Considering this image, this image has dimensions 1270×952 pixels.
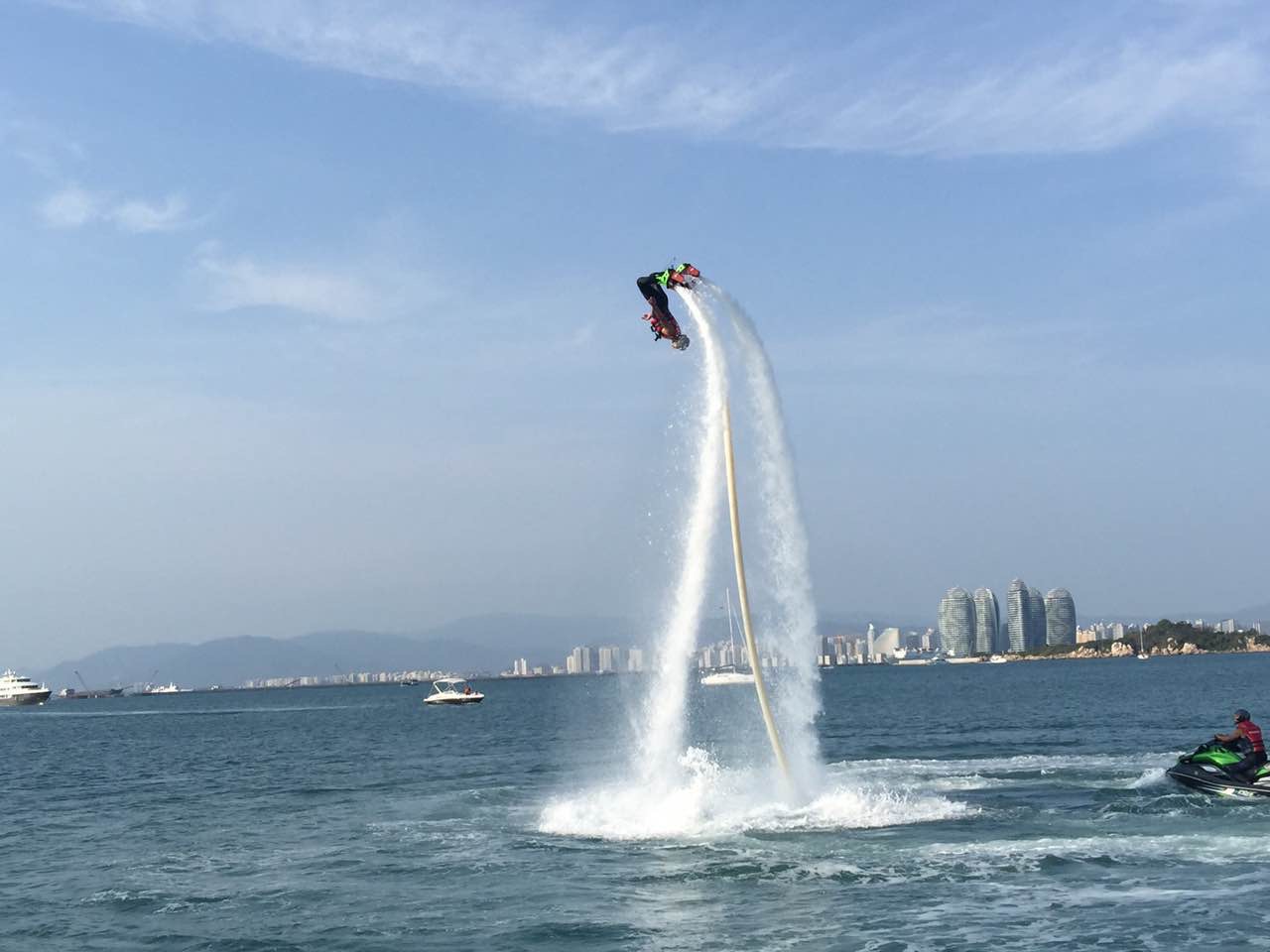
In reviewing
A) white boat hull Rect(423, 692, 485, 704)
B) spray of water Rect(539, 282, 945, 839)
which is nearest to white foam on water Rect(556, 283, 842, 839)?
spray of water Rect(539, 282, 945, 839)

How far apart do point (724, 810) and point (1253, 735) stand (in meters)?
17.7

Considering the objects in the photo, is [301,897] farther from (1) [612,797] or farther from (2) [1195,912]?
(2) [1195,912]

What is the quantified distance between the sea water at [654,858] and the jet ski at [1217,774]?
591 mm

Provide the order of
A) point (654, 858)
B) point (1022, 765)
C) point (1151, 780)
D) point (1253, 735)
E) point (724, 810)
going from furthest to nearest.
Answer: point (1022, 765) → point (1151, 780) → point (1253, 735) → point (724, 810) → point (654, 858)

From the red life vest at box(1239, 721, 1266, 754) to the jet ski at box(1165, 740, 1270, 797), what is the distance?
23.2 inches

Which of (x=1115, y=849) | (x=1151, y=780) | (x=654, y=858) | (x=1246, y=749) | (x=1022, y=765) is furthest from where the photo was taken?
(x=1022, y=765)

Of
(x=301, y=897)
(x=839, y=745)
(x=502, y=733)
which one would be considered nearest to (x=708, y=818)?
(x=301, y=897)

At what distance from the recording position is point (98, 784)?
7081cm

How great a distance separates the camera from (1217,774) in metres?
43.5

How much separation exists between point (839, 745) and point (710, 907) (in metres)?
48.2

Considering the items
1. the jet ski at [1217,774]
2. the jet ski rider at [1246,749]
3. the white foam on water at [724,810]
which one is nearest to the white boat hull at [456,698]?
Result: the white foam on water at [724,810]

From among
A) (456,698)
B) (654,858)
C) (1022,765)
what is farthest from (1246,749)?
(456,698)

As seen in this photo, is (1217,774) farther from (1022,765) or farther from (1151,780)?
(1022,765)

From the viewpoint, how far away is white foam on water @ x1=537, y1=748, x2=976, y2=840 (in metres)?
40.7
